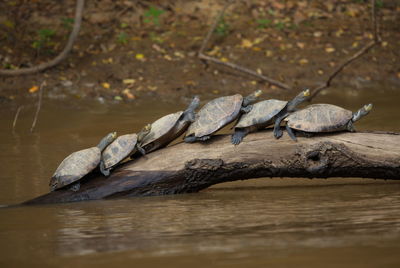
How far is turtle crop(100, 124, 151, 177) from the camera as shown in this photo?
5547 millimetres

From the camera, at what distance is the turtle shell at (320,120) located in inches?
214

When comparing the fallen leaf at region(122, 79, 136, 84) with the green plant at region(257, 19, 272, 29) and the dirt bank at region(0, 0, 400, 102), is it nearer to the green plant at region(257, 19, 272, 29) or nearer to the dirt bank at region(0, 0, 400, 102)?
the dirt bank at region(0, 0, 400, 102)

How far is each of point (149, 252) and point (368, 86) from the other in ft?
26.8

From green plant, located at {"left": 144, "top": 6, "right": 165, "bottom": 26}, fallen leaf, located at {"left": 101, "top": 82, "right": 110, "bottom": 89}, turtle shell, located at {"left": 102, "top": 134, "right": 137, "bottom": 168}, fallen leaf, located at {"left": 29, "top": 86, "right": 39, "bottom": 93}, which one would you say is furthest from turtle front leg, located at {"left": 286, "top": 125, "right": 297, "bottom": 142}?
green plant, located at {"left": 144, "top": 6, "right": 165, "bottom": 26}

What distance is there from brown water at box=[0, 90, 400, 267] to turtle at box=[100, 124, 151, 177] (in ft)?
1.03

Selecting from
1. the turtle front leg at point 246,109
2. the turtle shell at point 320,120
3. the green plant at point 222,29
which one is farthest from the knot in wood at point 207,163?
the green plant at point 222,29

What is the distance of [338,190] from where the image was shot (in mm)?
5633

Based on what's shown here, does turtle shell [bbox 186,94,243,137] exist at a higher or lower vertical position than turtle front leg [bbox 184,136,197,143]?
higher

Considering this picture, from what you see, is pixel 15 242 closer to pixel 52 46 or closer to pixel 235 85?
pixel 235 85

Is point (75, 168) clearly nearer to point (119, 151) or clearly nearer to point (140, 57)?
point (119, 151)

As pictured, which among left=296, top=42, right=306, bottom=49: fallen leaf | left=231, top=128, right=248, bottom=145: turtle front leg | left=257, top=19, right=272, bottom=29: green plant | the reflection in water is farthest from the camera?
left=257, top=19, right=272, bottom=29: green plant

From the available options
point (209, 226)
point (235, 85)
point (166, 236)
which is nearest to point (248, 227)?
point (209, 226)

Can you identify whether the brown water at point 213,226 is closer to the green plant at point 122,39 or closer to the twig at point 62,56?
the twig at point 62,56

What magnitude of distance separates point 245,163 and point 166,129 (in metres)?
0.74
